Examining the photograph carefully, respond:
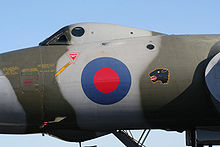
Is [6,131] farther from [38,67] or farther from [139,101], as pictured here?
[139,101]

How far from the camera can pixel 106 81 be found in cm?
926

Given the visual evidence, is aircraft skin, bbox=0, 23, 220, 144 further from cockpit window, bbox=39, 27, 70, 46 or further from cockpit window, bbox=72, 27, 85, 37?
cockpit window, bbox=72, 27, 85, 37

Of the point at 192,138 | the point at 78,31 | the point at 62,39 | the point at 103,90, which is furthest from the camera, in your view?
the point at 192,138

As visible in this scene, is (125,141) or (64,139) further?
A: (125,141)

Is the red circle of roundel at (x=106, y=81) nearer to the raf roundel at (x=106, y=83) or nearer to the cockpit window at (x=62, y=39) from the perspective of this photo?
the raf roundel at (x=106, y=83)

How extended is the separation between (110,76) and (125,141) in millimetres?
6477

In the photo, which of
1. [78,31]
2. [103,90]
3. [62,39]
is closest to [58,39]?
[62,39]

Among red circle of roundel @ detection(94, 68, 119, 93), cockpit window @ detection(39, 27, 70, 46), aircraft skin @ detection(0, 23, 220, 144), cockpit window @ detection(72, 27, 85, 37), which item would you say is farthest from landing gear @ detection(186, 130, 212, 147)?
A: cockpit window @ detection(39, 27, 70, 46)

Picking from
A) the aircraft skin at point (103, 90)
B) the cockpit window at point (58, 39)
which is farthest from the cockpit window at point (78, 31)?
the aircraft skin at point (103, 90)

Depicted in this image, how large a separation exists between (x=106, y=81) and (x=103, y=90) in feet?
0.76

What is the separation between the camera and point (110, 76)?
9.30 meters

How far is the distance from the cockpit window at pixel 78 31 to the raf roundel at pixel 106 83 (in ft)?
4.20

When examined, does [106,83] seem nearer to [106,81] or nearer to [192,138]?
[106,81]

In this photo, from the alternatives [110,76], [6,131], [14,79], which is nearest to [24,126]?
[6,131]
